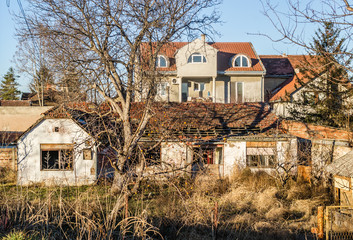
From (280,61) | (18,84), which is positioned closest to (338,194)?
(280,61)

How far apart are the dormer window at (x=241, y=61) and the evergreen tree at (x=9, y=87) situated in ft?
119

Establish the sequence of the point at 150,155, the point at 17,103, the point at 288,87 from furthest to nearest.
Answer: the point at 17,103 → the point at 288,87 → the point at 150,155

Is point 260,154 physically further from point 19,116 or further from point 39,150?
point 19,116

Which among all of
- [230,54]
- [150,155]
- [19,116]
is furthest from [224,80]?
[19,116]

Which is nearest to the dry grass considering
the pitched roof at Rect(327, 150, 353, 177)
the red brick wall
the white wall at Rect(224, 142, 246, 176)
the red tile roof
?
the white wall at Rect(224, 142, 246, 176)

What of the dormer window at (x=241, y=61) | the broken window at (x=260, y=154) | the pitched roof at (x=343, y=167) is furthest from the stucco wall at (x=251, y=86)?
the pitched roof at (x=343, y=167)

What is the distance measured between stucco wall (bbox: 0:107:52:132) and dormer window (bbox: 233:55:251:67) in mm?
18823

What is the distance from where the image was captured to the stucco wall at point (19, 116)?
32.2 metres

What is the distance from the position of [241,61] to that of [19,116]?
21414mm

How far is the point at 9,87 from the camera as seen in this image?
54000 mm

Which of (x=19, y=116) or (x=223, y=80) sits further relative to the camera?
(x=223, y=80)

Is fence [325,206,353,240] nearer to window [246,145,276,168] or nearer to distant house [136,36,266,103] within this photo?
window [246,145,276,168]

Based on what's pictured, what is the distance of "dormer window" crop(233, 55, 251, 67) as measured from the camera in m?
32.7

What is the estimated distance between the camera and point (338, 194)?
13156 millimetres
